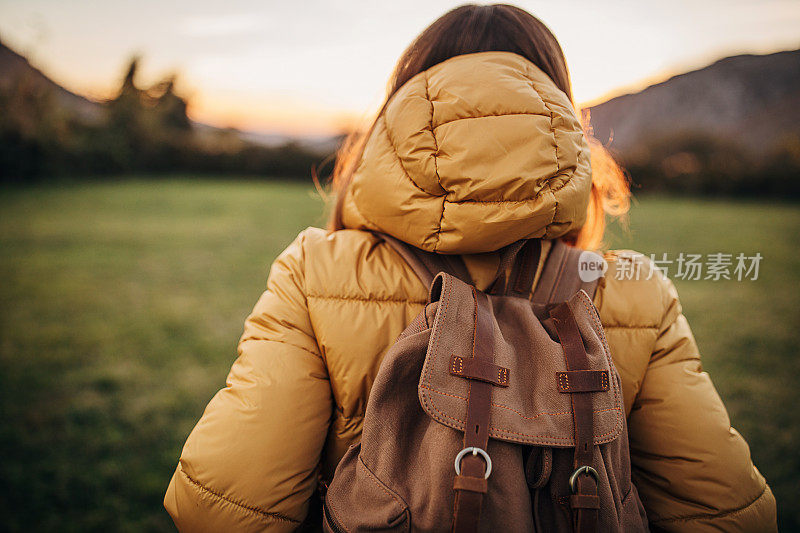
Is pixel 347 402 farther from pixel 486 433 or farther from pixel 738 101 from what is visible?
pixel 738 101

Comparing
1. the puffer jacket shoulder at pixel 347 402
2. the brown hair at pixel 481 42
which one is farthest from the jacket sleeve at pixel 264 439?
the brown hair at pixel 481 42

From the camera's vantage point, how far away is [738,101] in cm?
1270

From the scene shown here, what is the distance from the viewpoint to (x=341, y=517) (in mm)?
1052

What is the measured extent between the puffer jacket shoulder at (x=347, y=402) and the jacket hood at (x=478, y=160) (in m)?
0.20

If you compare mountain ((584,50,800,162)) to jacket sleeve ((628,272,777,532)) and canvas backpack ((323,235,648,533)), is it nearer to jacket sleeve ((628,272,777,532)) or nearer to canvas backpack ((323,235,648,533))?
jacket sleeve ((628,272,777,532))

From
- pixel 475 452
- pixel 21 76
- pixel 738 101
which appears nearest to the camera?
pixel 475 452

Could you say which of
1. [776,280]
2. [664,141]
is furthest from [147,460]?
[664,141]

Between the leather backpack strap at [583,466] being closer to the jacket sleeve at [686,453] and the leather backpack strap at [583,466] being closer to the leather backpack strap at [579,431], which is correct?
the leather backpack strap at [579,431]

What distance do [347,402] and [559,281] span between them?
2.05ft

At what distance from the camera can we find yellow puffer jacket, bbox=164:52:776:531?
1.08 meters

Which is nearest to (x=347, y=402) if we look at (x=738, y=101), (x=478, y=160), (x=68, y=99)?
(x=478, y=160)

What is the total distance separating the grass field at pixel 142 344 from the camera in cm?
266

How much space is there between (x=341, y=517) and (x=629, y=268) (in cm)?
98

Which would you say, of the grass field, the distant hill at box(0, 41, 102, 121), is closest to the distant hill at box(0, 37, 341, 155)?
the distant hill at box(0, 41, 102, 121)
